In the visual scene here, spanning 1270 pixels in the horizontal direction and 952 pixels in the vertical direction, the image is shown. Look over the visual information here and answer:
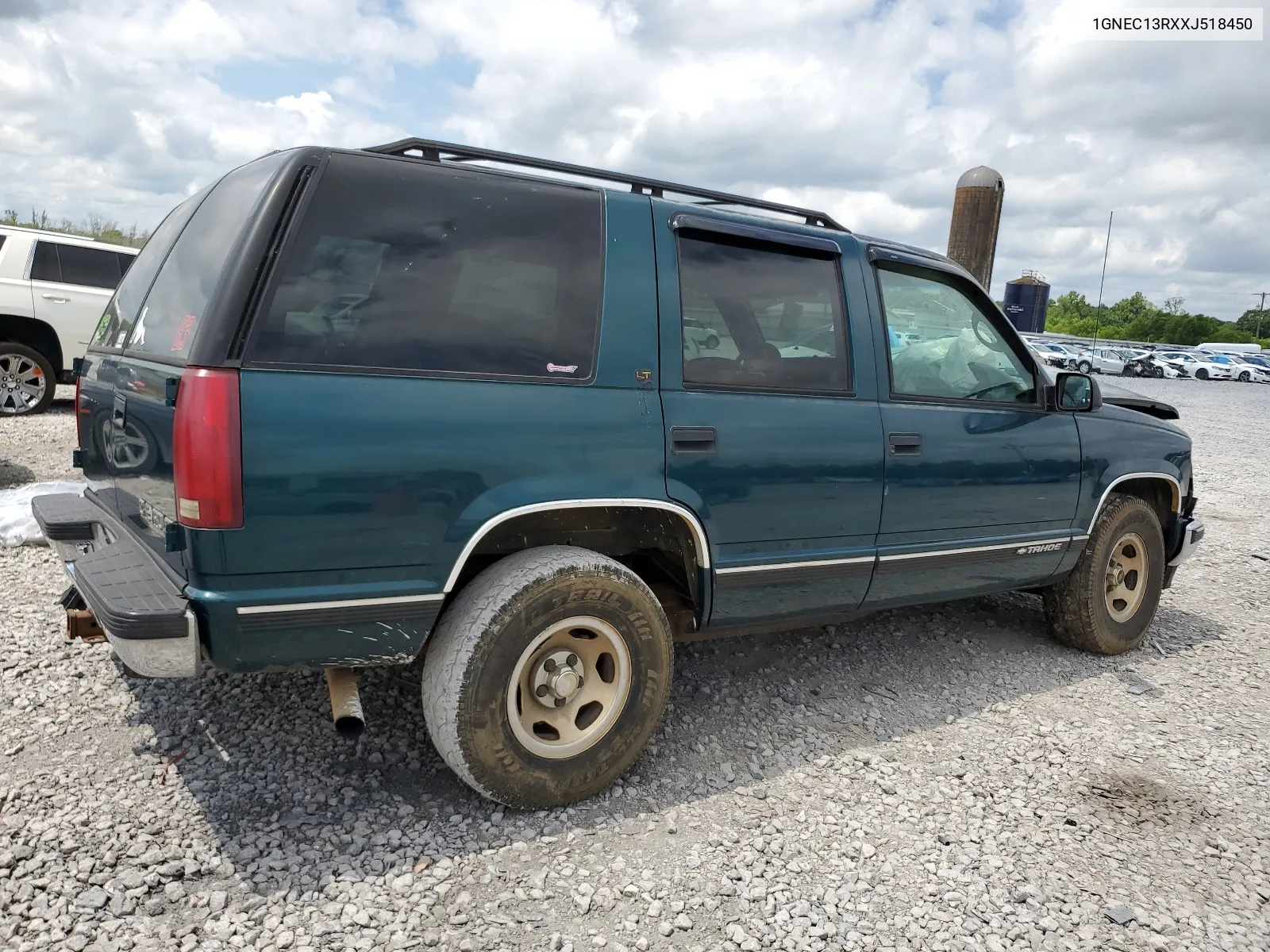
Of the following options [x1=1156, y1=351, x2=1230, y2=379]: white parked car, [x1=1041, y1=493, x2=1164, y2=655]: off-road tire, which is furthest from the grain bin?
[x1=1041, y1=493, x2=1164, y2=655]: off-road tire

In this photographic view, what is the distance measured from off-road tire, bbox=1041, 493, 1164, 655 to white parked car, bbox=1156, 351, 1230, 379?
41742mm

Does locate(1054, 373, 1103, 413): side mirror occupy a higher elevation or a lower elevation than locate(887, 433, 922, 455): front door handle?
higher

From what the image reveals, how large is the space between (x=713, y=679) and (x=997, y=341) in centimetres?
202

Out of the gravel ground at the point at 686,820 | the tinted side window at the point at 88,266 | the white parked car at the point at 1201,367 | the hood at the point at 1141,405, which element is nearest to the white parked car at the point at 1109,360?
the white parked car at the point at 1201,367

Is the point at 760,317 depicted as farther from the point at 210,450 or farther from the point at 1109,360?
the point at 1109,360

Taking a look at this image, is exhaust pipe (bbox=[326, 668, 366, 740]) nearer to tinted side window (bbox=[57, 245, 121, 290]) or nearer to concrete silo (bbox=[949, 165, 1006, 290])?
concrete silo (bbox=[949, 165, 1006, 290])

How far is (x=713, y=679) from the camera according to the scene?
13.1ft

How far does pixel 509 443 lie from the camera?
8.58 ft

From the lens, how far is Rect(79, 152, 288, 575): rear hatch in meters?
2.41

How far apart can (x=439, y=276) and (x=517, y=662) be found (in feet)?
3.87

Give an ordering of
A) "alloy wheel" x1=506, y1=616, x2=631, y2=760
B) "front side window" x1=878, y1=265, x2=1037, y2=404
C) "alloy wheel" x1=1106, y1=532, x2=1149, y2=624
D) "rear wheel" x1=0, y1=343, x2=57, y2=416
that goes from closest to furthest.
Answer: "alloy wheel" x1=506, y1=616, x2=631, y2=760 → "front side window" x1=878, y1=265, x2=1037, y2=404 → "alloy wheel" x1=1106, y1=532, x2=1149, y2=624 → "rear wheel" x1=0, y1=343, x2=57, y2=416

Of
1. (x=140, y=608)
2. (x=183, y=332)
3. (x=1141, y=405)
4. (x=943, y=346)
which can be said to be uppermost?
(x=943, y=346)

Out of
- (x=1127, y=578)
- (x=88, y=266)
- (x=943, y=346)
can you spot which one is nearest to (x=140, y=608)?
(x=943, y=346)

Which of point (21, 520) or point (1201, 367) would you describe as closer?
point (21, 520)
